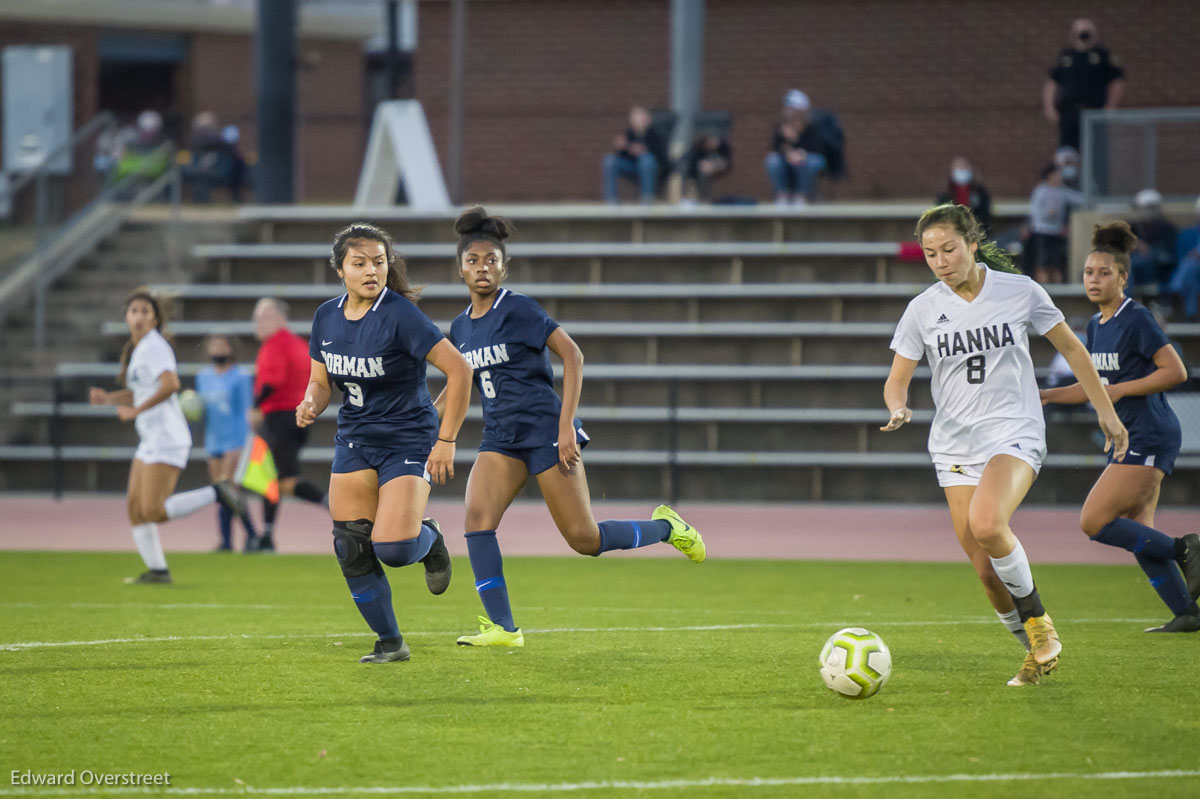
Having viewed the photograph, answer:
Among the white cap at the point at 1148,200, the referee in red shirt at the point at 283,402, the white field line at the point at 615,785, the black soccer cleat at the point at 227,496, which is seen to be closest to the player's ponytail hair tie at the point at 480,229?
Answer: the white field line at the point at 615,785

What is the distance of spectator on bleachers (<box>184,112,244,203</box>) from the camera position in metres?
26.3

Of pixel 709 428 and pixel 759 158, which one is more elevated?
pixel 759 158

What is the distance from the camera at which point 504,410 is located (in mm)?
7875

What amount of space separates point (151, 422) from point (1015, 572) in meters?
6.86

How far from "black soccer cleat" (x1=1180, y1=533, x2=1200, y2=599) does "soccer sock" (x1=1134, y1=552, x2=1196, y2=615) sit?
1.5 inches

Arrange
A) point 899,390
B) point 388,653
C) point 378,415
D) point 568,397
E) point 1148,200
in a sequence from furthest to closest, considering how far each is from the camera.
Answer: point 1148,200, point 568,397, point 388,653, point 378,415, point 899,390

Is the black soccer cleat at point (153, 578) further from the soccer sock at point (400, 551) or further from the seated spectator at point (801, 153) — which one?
the seated spectator at point (801, 153)

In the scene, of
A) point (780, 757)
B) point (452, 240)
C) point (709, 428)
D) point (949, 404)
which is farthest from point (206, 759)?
point (452, 240)

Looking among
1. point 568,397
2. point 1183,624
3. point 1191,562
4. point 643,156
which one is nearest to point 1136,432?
point 1191,562

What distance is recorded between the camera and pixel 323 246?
22.0 metres

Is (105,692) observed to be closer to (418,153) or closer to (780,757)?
(780,757)

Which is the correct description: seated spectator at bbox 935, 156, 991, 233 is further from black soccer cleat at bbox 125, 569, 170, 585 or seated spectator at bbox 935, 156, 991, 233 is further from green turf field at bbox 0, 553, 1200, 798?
black soccer cleat at bbox 125, 569, 170, 585

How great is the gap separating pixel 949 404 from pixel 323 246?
53.3 ft

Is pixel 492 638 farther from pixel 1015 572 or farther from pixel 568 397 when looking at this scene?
pixel 1015 572
